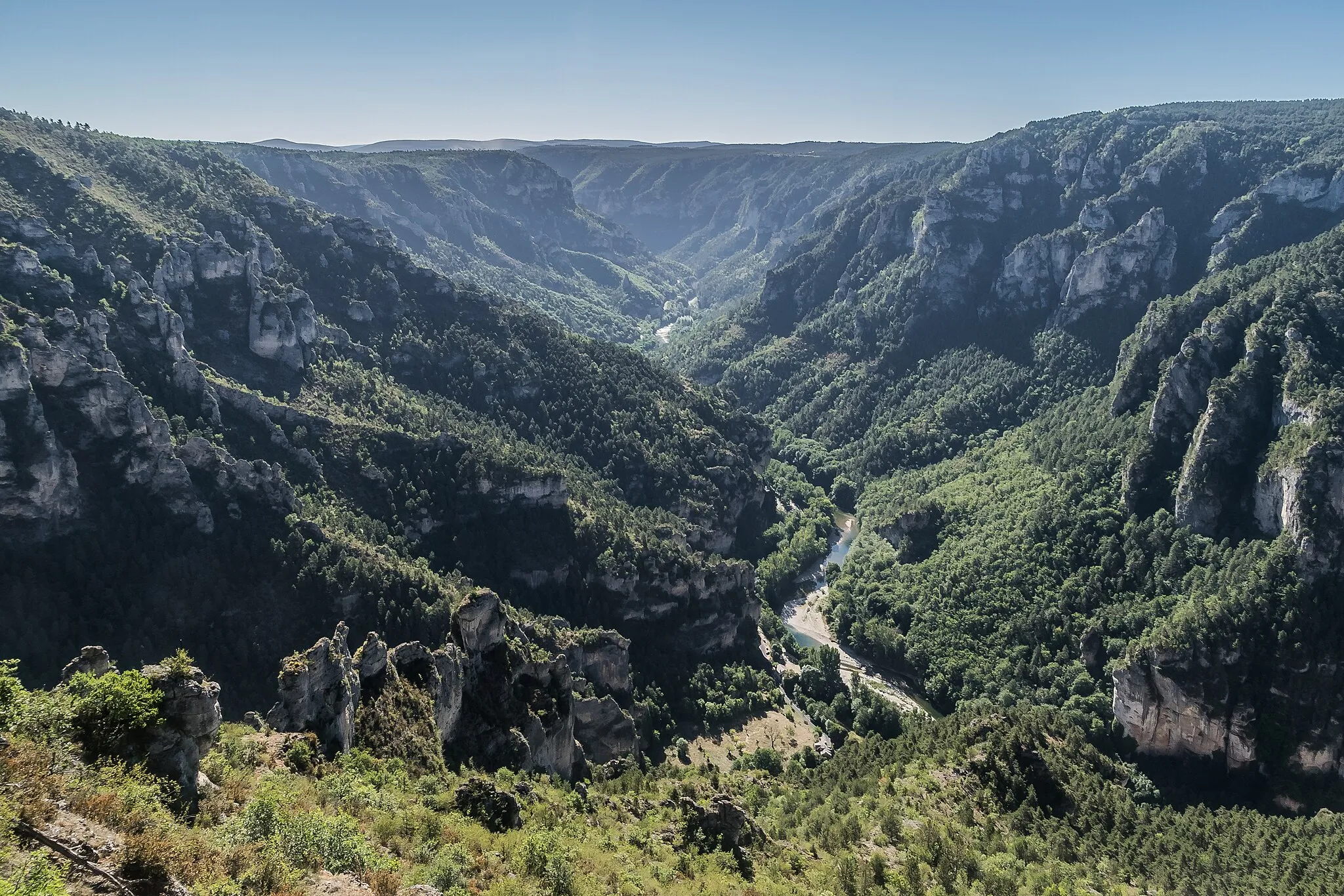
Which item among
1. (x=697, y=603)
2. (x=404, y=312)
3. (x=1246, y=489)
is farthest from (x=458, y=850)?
(x=404, y=312)

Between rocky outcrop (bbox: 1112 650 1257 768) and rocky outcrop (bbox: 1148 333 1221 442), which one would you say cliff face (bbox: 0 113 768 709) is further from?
rocky outcrop (bbox: 1148 333 1221 442)

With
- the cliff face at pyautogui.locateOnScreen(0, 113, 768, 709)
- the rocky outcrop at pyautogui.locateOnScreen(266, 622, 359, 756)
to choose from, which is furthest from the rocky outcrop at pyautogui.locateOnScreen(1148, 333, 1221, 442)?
the rocky outcrop at pyautogui.locateOnScreen(266, 622, 359, 756)

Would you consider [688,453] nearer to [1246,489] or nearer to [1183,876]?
[1246,489]

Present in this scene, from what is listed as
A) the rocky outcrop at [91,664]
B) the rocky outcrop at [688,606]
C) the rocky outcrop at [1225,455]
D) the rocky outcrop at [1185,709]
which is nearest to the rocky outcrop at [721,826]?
the rocky outcrop at [91,664]

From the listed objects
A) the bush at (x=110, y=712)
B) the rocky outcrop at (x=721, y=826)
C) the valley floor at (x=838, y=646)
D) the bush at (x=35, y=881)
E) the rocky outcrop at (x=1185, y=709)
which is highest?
the bush at (x=35, y=881)

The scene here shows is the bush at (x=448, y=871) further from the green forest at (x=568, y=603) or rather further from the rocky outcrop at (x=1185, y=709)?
the rocky outcrop at (x=1185, y=709)
